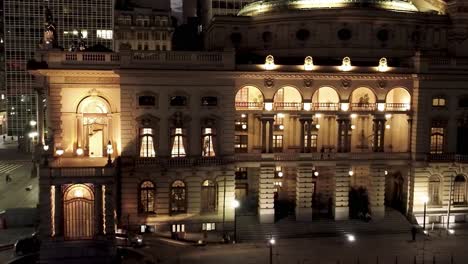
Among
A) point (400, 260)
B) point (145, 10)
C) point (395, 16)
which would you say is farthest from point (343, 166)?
point (145, 10)

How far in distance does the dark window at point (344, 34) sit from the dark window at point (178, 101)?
76.8ft

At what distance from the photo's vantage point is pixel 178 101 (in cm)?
5669

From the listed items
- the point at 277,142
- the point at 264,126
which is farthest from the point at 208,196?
the point at 277,142

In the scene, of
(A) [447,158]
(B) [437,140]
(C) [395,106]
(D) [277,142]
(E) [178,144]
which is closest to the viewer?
(E) [178,144]

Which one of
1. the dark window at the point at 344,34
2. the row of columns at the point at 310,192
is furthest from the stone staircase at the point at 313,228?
the dark window at the point at 344,34

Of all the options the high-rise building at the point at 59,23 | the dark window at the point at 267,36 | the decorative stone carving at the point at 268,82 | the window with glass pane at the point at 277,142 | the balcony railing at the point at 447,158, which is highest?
the high-rise building at the point at 59,23

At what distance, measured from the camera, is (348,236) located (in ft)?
189

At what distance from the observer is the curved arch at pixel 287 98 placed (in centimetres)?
6038

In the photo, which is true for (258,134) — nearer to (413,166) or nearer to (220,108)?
(220,108)

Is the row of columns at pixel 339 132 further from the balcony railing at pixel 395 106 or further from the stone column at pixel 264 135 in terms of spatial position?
the balcony railing at pixel 395 106

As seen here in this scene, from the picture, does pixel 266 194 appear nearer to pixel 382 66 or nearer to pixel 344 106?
pixel 344 106

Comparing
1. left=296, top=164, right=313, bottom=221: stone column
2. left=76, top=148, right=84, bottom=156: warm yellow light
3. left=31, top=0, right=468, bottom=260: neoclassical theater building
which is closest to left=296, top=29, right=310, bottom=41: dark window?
left=31, top=0, right=468, bottom=260: neoclassical theater building

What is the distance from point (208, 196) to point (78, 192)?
14.4m

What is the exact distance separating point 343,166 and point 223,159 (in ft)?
44.7
